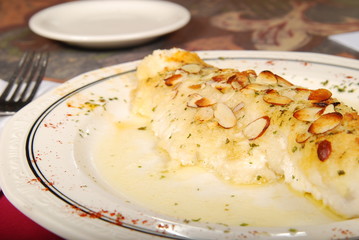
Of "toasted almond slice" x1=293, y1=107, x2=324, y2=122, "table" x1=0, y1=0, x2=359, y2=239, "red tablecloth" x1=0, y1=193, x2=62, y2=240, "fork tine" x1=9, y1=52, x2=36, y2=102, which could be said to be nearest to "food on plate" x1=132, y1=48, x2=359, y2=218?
"toasted almond slice" x1=293, y1=107, x2=324, y2=122

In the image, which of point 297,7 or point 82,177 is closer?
Answer: point 82,177

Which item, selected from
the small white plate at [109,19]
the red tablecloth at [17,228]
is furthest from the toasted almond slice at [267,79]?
the small white plate at [109,19]

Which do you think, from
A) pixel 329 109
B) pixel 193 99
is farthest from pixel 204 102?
pixel 329 109

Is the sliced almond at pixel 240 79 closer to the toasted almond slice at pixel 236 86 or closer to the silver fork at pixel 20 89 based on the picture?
the toasted almond slice at pixel 236 86

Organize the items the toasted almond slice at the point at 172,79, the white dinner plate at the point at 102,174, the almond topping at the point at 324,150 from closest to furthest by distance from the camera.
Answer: the white dinner plate at the point at 102,174, the almond topping at the point at 324,150, the toasted almond slice at the point at 172,79

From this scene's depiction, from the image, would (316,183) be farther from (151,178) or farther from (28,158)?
(28,158)

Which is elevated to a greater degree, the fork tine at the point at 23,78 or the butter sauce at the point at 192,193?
the butter sauce at the point at 192,193

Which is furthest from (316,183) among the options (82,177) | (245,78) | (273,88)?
(82,177)

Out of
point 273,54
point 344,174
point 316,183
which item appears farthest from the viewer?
point 273,54
